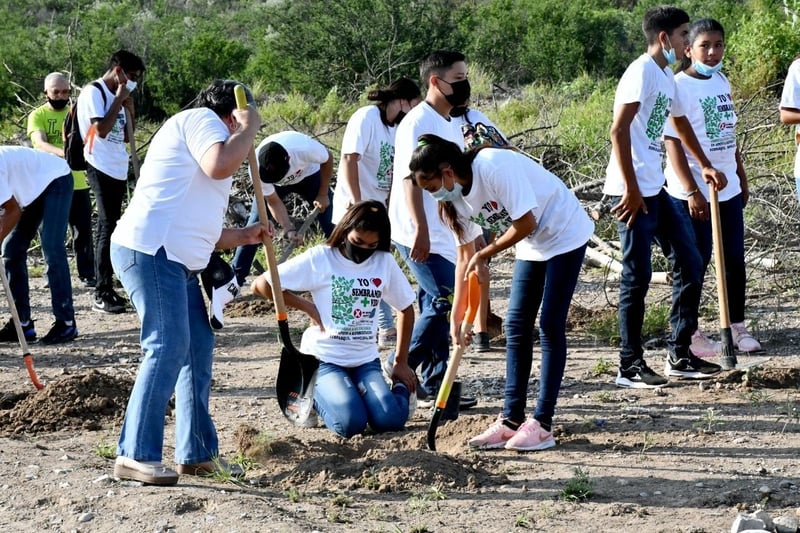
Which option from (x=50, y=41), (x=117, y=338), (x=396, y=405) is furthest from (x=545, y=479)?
(x=50, y=41)

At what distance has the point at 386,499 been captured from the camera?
4.73 m

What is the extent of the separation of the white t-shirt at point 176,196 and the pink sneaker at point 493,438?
5.43 ft

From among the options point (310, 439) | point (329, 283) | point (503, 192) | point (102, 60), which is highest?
point (102, 60)

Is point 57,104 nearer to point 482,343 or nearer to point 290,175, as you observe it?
point 290,175

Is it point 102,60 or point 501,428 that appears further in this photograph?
point 102,60

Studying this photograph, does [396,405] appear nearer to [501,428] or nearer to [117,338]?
[501,428]

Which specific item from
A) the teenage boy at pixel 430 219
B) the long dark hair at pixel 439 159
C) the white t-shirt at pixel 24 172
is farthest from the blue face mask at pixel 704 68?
the white t-shirt at pixel 24 172

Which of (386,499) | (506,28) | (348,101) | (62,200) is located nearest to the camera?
(386,499)

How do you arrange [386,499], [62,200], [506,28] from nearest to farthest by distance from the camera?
[386,499], [62,200], [506,28]

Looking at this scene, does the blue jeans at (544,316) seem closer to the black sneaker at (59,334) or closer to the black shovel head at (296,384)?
the black shovel head at (296,384)

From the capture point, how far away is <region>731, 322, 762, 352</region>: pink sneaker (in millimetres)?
7264

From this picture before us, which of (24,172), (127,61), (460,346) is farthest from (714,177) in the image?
(127,61)

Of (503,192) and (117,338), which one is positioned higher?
(503,192)

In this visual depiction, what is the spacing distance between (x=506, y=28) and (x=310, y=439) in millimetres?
17723
